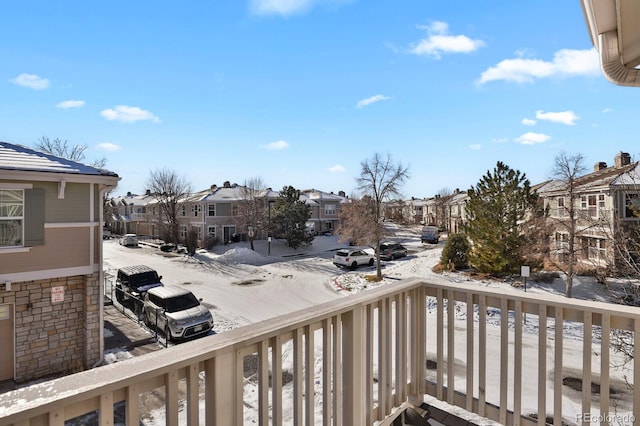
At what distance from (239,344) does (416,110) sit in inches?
451

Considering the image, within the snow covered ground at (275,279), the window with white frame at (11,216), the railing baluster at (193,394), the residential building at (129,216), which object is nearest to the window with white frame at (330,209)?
the snow covered ground at (275,279)

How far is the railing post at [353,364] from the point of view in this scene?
196 cm

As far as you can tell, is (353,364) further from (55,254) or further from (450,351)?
(55,254)

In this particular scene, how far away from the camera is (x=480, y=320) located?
2.44 metres

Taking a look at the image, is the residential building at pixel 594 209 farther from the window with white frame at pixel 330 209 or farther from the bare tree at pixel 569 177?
the window with white frame at pixel 330 209

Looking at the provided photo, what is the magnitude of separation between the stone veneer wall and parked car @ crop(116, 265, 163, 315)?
3.23 meters

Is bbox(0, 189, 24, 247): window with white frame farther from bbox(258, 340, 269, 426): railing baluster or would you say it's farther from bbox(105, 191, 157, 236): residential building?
bbox(105, 191, 157, 236): residential building

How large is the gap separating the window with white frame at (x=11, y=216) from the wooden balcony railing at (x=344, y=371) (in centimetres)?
679

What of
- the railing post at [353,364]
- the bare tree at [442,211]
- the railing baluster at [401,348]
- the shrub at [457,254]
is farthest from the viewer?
the bare tree at [442,211]

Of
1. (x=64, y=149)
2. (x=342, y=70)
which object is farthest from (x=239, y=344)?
(x=64, y=149)

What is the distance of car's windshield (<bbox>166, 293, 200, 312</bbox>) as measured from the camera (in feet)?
29.5

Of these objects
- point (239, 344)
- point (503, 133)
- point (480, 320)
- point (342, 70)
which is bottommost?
point (480, 320)

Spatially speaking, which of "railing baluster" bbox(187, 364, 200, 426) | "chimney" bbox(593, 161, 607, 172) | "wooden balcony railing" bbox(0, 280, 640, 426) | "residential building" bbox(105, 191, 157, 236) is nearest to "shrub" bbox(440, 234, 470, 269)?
"chimney" bbox(593, 161, 607, 172)

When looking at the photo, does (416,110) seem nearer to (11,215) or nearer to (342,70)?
(342,70)
